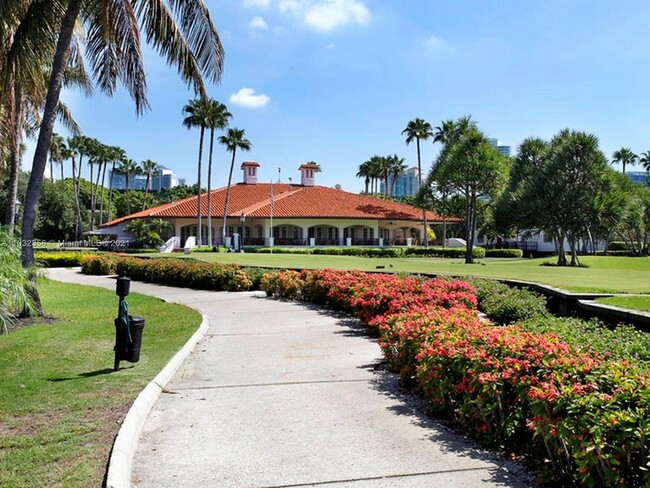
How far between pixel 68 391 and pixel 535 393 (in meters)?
4.92

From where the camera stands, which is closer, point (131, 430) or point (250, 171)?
point (131, 430)

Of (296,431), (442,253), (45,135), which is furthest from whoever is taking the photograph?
(442,253)

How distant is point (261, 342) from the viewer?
9.55 metres

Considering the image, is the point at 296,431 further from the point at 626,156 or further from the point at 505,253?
the point at 626,156

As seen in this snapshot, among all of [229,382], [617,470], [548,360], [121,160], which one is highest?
[121,160]

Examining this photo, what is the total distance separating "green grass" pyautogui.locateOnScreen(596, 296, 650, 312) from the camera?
859 centimetres

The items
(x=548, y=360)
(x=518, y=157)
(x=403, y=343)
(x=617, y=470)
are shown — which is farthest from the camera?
(x=518, y=157)

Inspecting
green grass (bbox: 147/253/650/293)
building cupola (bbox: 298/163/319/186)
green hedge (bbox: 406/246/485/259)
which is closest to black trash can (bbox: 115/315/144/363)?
green grass (bbox: 147/253/650/293)

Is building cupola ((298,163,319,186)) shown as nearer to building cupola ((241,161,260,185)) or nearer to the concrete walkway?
building cupola ((241,161,260,185))

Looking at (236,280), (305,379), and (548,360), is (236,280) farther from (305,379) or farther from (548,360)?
(548,360)

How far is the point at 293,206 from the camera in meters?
55.1

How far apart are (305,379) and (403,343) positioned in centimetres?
144

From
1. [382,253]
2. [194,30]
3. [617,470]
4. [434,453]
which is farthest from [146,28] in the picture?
[382,253]

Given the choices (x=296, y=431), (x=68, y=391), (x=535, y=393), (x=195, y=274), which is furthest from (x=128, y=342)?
(x=195, y=274)
